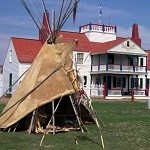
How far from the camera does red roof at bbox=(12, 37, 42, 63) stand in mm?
46037

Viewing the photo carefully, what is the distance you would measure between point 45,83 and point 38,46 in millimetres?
34981

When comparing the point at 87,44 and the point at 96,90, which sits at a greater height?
the point at 87,44

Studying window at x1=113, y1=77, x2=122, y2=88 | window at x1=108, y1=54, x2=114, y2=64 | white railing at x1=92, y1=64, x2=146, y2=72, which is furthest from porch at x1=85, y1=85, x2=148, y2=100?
window at x1=108, y1=54, x2=114, y2=64

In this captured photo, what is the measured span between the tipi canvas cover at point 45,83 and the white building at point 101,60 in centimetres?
3069

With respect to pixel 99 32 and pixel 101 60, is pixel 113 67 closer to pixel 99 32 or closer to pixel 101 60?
pixel 101 60

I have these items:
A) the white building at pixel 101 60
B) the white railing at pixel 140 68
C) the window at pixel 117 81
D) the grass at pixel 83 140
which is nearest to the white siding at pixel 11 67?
the white building at pixel 101 60

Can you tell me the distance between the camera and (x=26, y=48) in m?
48.0

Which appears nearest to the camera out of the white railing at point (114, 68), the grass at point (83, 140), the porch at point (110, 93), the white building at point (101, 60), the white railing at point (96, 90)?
the grass at point (83, 140)

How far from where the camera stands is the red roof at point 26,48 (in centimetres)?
4604

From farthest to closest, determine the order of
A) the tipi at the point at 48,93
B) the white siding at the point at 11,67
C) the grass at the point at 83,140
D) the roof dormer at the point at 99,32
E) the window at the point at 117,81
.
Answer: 1. the roof dormer at the point at 99,32
2. the window at the point at 117,81
3. the white siding at the point at 11,67
4. the tipi at the point at 48,93
5. the grass at the point at 83,140

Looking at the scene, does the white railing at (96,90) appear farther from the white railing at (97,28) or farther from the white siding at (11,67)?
the white railing at (97,28)

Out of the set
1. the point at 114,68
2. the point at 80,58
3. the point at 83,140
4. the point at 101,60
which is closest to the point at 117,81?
the point at 114,68

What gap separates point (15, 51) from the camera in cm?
4703

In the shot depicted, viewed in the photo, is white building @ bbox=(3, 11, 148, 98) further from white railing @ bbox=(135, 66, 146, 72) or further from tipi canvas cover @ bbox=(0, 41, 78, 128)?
tipi canvas cover @ bbox=(0, 41, 78, 128)
